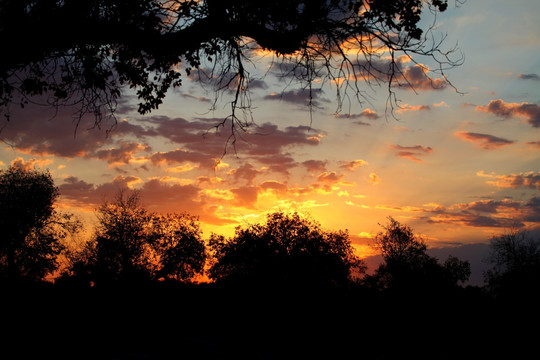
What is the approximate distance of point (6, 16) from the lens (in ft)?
26.6

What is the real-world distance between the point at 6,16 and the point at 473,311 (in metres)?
11.9

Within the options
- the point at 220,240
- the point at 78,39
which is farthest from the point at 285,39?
the point at 220,240

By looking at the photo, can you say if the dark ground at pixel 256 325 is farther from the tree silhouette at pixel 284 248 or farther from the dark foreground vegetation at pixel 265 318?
the tree silhouette at pixel 284 248

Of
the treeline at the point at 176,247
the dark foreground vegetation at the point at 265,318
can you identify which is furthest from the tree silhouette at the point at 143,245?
the dark foreground vegetation at the point at 265,318

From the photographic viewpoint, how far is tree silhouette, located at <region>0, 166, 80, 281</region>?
37375 millimetres

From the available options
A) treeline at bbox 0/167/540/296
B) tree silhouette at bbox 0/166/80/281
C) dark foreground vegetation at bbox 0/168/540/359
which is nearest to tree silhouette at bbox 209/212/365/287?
treeline at bbox 0/167/540/296

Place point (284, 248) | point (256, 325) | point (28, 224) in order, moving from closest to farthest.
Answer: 1. point (256, 325)
2. point (28, 224)
3. point (284, 248)

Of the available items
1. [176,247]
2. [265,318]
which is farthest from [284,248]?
[265,318]

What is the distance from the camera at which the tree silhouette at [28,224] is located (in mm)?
37375

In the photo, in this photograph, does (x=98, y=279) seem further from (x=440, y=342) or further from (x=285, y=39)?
(x=440, y=342)

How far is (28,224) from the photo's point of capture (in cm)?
3847

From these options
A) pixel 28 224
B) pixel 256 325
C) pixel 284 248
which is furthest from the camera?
pixel 284 248

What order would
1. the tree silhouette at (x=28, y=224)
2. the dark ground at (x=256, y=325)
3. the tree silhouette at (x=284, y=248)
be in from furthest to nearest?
the tree silhouette at (x=284, y=248) → the tree silhouette at (x=28, y=224) → the dark ground at (x=256, y=325)

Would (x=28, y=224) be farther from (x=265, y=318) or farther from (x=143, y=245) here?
(x=265, y=318)
